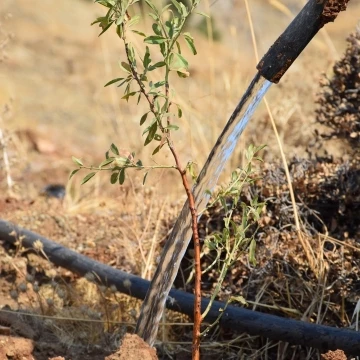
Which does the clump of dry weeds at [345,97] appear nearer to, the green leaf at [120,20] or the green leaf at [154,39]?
the green leaf at [154,39]

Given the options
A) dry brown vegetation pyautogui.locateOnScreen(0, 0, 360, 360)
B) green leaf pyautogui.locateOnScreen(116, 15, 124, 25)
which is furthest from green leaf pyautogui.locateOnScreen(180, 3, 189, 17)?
dry brown vegetation pyautogui.locateOnScreen(0, 0, 360, 360)

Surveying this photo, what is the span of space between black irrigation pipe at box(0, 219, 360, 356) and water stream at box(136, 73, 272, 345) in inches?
21.4

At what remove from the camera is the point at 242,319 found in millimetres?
3125

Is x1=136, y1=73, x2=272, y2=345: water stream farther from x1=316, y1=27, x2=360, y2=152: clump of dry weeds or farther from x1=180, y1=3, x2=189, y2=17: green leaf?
x1=316, y1=27, x2=360, y2=152: clump of dry weeds

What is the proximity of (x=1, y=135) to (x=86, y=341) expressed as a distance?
2.23 m

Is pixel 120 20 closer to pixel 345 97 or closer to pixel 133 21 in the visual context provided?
pixel 133 21

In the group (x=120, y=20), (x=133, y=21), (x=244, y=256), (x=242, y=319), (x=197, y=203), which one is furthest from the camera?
(x=244, y=256)

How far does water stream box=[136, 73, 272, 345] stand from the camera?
2564mm

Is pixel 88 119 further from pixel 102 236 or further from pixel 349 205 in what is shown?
pixel 349 205

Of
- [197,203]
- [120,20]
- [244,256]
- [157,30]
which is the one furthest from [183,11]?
[244,256]

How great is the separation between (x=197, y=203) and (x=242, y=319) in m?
0.69

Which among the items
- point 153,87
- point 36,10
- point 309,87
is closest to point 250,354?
point 153,87

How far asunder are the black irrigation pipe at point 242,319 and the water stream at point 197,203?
54 cm

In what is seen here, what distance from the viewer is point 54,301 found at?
141 inches
